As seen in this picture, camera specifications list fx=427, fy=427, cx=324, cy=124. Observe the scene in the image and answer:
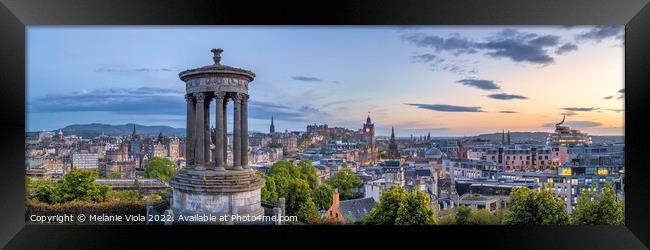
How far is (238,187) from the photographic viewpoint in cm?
856

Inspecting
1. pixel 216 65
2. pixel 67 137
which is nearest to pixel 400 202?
pixel 216 65

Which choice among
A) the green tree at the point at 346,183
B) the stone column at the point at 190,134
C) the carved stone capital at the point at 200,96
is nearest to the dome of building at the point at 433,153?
the green tree at the point at 346,183

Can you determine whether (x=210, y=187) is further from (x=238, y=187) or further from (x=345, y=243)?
(x=345, y=243)

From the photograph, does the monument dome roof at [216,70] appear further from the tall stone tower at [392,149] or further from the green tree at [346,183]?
the green tree at [346,183]

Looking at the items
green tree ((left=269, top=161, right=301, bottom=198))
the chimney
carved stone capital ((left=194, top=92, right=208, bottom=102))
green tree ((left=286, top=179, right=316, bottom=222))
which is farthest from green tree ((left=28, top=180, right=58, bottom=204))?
the chimney

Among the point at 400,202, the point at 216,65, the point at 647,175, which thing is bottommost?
the point at 400,202

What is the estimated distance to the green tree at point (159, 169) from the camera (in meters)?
11.2

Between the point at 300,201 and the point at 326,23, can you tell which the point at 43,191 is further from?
the point at 326,23

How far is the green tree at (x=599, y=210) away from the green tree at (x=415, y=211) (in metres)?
4.19

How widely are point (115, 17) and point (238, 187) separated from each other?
14.1 feet

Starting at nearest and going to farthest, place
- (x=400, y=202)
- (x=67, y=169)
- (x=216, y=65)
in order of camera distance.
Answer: (x=216, y=65)
(x=67, y=169)
(x=400, y=202)

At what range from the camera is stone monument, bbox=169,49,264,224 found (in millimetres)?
8484

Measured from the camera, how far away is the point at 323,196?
13211 millimetres

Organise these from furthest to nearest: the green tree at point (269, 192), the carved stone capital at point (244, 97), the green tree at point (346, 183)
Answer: the green tree at point (346, 183), the green tree at point (269, 192), the carved stone capital at point (244, 97)
